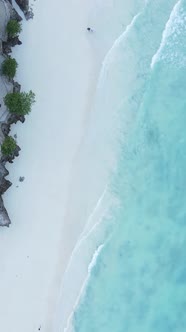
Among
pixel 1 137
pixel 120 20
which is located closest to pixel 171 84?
pixel 120 20

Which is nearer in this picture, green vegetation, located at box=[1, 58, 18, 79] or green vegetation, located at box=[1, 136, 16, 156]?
green vegetation, located at box=[1, 136, 16, 156]

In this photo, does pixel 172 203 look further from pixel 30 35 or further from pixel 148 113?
pixel 30 35

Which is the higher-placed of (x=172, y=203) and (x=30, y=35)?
(x=30, y=35)

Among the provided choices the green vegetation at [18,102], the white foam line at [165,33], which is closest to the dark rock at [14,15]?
the green vegetation at [18,102]

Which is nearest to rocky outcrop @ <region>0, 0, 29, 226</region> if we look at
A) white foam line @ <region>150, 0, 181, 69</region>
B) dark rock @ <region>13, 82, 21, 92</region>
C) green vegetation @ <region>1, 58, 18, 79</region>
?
dark rock @ <region>13, 82, 21, 92</region>

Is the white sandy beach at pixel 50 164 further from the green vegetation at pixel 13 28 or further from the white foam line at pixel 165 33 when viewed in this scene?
the white foam line at pixel 165 33

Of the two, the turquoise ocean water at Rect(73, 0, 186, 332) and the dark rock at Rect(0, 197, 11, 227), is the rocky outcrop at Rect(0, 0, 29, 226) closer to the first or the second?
the dark rock at Rect(0, 197, 11, 227)

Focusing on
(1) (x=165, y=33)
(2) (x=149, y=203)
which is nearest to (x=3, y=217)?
(2) (x=149, y=203)
